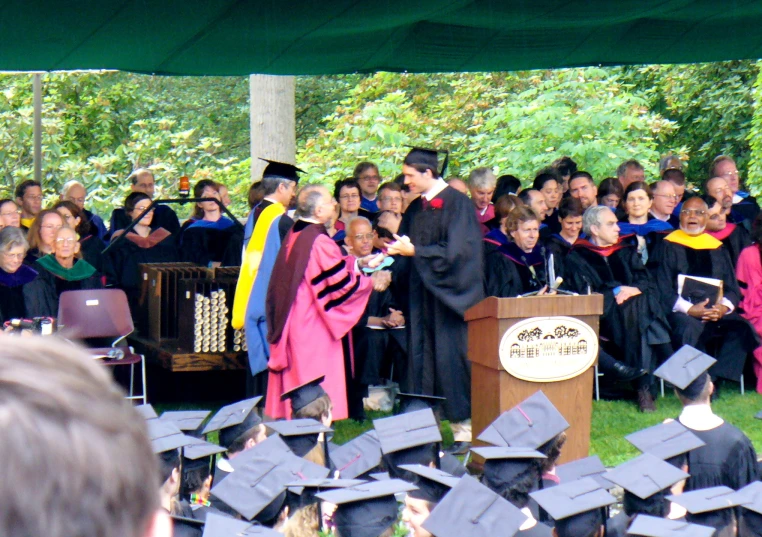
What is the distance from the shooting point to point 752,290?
8.43m

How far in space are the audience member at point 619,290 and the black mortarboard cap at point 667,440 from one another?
10.8 ft

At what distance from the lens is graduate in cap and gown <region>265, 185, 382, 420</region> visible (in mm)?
6930

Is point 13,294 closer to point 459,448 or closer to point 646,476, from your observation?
point 459,448

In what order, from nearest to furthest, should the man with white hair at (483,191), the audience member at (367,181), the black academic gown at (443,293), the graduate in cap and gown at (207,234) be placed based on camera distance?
the black academic gown at (443,293)
the man with white hair at (483,191)
the graduate in cap and gown at (207,234)
the audience member at (367,181)

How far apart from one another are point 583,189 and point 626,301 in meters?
1.39

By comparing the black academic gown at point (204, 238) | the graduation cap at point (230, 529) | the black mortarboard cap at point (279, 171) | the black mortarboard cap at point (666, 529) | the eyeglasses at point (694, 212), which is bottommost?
the black mortarboard cap at point (666, 529)

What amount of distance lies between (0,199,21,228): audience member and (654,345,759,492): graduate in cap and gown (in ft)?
17.6

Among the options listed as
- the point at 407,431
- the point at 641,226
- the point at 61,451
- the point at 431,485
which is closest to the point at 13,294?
the point at 407,431

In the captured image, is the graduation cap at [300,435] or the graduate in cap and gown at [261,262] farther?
the graduate in cap and gown at [261,262]

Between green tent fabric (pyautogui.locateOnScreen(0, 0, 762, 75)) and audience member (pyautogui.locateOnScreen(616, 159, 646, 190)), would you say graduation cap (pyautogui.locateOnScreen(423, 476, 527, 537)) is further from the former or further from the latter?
audience member (pyautogui.locateOnScreen(616, 159, 646, 190))

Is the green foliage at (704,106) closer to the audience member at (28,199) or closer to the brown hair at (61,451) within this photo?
the audience member at (28,199)

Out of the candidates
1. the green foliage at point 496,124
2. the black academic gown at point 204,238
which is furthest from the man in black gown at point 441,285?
the green foliage at point 496,124

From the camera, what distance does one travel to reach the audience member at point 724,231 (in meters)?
8.60

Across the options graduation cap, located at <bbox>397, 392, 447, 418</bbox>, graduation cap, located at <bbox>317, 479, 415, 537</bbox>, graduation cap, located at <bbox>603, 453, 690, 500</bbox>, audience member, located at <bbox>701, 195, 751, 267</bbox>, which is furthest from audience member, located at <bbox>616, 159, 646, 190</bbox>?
graduation cap, located at <bbox>317, 479, 415, 537</bbox>
